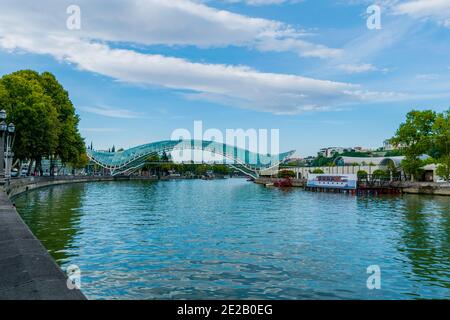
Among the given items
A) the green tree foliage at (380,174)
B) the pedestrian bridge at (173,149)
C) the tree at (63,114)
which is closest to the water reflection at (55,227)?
the tree at (63,114)

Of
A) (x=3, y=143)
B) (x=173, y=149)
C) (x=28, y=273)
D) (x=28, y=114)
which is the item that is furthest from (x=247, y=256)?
(x=173, y=149)

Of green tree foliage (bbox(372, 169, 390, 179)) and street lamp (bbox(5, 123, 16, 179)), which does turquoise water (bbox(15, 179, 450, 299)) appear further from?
green tree foliage (bbox(372, 169, 390, 179))

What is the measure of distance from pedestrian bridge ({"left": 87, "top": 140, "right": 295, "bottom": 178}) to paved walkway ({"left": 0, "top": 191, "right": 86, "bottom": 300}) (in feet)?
447

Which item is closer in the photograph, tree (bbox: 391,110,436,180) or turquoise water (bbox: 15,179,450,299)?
turquoise water (bbox: 15,179,450,299)

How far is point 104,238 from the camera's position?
20.1m

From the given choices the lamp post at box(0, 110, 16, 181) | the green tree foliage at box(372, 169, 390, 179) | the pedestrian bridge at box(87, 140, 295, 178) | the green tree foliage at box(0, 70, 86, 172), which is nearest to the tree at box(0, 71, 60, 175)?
the green tree foliage at box(0, 70, 86, 172)

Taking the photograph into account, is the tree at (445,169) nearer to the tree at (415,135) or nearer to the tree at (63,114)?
the tree at (415,135)

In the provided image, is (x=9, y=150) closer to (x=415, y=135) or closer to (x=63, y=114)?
(x=63, y=114)

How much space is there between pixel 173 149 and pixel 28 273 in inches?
5657

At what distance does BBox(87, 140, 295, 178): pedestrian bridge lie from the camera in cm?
15062

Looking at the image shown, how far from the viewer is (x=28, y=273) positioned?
352 inches
